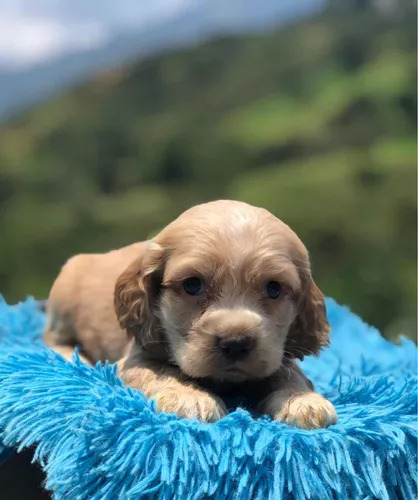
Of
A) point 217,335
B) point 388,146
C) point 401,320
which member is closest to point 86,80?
point 388,146

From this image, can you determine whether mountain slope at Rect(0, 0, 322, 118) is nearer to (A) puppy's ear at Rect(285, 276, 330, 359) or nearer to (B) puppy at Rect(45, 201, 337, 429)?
(B) puppy at Rect(45, 201, 337, 429)

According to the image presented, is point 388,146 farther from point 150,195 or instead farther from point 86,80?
point 86,80

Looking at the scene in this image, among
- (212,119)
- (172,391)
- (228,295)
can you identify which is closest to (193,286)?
(228,295)

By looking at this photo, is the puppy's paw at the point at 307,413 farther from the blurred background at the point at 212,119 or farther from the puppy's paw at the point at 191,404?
the blurred background at the point at 212,119

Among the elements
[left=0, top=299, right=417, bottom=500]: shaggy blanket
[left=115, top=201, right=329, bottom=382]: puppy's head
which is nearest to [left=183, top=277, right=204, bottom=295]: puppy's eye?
[left=115, top=201, right=329, bottom=382]: puppy's head

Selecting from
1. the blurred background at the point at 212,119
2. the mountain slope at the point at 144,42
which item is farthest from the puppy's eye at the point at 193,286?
the mountain slope at the point at 144,42
